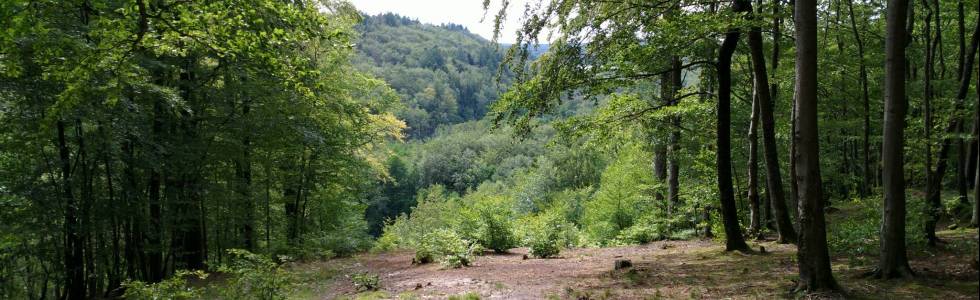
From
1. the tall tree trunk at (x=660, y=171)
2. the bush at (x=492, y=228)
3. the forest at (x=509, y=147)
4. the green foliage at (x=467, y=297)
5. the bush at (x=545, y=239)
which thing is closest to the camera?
the forest at (x=509, y=147)

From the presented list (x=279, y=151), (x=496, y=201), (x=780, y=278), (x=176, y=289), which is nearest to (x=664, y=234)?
(x=496, y=201)

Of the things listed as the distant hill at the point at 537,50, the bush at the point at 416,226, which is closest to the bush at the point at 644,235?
the bush at the point at 416,226

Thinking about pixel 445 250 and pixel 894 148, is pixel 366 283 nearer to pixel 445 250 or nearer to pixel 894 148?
pixel 445 250

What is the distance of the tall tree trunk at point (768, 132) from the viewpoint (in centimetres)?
893

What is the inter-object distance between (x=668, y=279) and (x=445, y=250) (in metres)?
4.37

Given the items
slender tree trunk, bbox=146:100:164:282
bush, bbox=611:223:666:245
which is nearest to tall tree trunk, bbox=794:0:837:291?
bush, bbox=611:223:666:245

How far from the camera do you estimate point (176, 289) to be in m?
5.74

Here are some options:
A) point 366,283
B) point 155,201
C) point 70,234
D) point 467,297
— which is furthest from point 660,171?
point 70,234

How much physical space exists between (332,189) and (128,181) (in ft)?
27.8

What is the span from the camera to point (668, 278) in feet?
23.9

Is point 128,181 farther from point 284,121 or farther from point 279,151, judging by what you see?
point 279,151

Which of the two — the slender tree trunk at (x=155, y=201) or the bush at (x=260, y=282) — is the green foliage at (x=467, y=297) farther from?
the slender tree trunk at (x=155, y=201)

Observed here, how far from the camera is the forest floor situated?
18.3ft

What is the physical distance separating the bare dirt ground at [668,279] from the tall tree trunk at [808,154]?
488 mm
